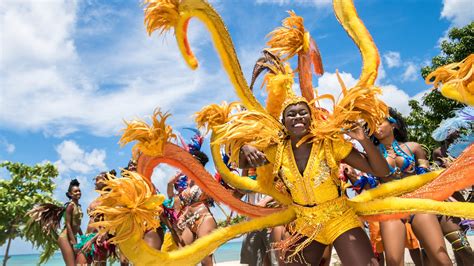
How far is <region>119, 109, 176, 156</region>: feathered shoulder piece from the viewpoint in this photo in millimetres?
3268

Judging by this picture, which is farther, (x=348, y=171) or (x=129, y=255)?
(x=348, y=171)

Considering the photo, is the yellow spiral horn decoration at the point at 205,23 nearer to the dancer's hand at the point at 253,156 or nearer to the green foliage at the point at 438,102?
the dancer's hand at the point at 253,156

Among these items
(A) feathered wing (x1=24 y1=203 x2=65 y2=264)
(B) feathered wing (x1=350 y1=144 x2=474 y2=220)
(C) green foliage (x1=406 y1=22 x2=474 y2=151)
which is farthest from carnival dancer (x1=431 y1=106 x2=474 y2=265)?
(C) green foliage (x1=406 y1=22 x2=474 y2=151)

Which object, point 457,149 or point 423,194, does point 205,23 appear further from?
point 457,149

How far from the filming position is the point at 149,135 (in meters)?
3.29

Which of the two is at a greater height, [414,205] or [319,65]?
[319,65]

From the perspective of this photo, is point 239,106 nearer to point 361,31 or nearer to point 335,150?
point 335,150

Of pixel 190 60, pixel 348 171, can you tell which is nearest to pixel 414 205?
pixel 348 171

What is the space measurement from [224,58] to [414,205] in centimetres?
180

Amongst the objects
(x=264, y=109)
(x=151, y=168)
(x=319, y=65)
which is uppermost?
(x=319, y=65)

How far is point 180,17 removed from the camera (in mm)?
3641

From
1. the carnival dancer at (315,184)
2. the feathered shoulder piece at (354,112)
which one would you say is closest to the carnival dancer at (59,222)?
the carnival dancer at (315,184)

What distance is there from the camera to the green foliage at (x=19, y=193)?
2084 centimetres

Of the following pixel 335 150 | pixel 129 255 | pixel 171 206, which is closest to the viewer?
pixel 129 255
